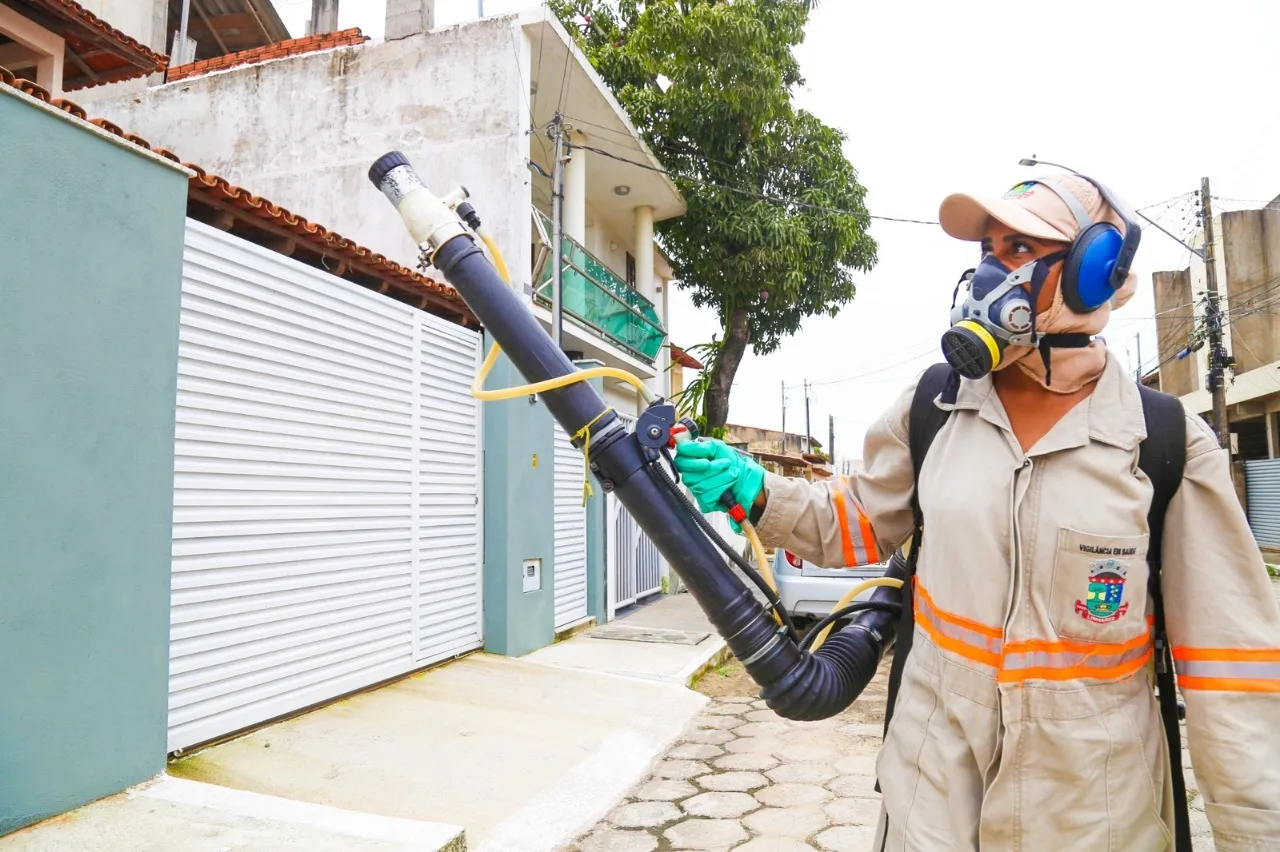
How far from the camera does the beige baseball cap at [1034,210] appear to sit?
1701 millimetres

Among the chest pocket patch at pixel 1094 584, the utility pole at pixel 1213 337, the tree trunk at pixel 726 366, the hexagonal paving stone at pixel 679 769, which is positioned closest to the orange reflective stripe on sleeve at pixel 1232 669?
the chest pocket patch at pixel 1094 584

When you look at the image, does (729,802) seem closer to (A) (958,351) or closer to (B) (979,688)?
(B) (979,688)

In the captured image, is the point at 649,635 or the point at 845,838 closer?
the point at 845,838

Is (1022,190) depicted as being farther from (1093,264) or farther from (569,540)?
(569,540)

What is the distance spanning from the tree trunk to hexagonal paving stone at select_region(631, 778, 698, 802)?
10642 mm

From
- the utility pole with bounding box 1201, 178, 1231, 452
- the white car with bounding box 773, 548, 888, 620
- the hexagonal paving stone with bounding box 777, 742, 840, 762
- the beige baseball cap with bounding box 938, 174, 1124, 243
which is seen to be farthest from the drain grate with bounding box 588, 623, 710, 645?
the utility pole with bounding box 1201, 178, 1231, 452

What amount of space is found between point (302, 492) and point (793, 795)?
3520mm

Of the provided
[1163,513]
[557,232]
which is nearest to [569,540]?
[557,232]

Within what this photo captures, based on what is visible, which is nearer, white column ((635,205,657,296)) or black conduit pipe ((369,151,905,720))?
black conduit pipe ((369,151,905,720))

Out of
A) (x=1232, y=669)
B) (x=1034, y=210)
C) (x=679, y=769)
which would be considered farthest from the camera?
(x=679, y=769)

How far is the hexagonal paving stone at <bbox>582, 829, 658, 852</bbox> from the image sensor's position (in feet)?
12.1

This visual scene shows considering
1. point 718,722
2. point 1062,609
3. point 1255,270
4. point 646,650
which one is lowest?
point 718,722

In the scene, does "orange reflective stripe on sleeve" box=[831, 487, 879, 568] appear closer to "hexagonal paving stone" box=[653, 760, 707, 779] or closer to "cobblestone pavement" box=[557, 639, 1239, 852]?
"cobblestone pavement" box=[557, 639, 1239, 852]

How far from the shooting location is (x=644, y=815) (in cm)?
411
